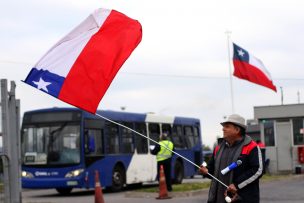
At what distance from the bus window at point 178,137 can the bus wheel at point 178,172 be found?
0.73 m

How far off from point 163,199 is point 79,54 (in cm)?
922

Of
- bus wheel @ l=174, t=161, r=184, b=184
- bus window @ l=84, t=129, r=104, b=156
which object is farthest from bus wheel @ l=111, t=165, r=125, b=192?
bus wheel @ l=174, t=161, r=184, b=184

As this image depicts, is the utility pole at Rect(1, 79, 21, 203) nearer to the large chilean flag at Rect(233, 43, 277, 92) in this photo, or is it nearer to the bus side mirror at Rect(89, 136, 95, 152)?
the bus side mirror at Rect(89, 136, 95, 152)

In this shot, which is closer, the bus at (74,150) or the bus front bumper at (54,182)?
the bus front bumper at (54,182)

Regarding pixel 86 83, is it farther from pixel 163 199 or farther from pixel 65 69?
pixel 163 199

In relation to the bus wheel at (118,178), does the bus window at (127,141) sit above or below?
above

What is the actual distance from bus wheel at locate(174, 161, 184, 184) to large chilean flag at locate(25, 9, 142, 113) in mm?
16753

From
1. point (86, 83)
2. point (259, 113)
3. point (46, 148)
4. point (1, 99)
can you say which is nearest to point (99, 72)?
point (86, 83)

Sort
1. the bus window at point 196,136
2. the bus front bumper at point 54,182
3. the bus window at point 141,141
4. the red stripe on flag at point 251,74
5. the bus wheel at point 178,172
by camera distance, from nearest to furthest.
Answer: the bus front bumper at point 54,182, the bus window at point 141,141, the red stripe on flag at point 251,74, the bus wheel at point 178,172, the bus window at point 196,136

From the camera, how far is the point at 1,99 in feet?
28.3

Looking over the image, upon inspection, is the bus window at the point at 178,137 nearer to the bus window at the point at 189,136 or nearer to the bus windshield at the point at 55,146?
the bus window at the point at 189,136

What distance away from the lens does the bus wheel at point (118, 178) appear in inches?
874

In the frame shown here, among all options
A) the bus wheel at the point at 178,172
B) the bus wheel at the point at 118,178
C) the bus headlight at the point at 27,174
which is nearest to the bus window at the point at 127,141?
the bus wheel at the point at 118,178

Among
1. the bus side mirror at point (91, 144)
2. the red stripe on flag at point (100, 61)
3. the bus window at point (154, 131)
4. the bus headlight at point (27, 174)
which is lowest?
the bus headlight at point (27, 174)
